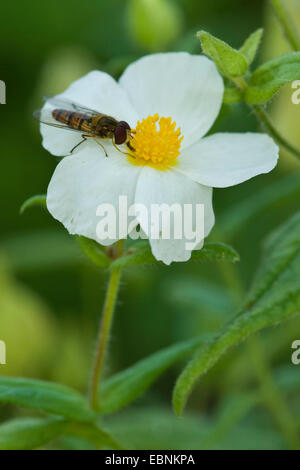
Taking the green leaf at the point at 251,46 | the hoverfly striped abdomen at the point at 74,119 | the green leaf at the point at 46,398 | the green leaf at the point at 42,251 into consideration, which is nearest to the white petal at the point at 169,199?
the hoverfly striped abdomen at the point at 74,119

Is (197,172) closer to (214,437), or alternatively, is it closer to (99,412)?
(99,412)

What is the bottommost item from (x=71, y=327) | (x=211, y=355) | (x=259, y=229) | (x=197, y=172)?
(x=71, y=327)

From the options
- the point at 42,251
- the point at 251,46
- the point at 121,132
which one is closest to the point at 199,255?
the point at 121,132

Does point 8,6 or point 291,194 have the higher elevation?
point 8,6

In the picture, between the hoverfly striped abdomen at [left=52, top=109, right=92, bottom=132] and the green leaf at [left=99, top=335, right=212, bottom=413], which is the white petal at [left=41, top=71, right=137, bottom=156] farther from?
the green leaf at [left=99, top=335, right=212, bottom=413]

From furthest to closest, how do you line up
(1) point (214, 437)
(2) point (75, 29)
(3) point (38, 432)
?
(2) point (75, 29)
(1) point (214, 437)
(3) point (38, 432)

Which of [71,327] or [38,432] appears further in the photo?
[71,327]

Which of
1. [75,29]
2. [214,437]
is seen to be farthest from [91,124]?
[75,29]
